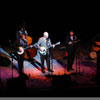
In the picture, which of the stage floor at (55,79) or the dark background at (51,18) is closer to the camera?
the stage floor at (55,79)

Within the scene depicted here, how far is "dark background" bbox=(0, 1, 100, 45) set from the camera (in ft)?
44.0

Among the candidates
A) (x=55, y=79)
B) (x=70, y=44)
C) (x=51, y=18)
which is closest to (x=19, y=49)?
(x=55, y=79)

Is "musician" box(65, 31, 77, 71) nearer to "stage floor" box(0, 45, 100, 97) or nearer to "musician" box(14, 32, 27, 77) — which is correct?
"stage floor" box(0, 45, 100, 97)

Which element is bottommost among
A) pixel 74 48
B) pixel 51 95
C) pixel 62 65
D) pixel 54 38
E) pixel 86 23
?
pixel 51 95

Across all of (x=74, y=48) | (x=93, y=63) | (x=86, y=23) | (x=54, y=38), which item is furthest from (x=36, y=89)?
(x=86, y=23)

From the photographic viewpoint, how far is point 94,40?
8.72m

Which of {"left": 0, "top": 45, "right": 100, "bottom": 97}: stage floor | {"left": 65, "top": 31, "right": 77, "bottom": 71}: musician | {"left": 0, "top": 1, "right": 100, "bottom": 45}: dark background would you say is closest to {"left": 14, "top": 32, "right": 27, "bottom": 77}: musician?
{"left": 0, "top": 45, "right": 100, "bottom": 97}: stage floor

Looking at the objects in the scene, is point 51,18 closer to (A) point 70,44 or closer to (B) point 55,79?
(A) point 70,44

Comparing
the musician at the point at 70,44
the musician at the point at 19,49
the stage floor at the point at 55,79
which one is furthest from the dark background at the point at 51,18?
the musician at the point at 70,44

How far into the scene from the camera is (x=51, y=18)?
15586mm

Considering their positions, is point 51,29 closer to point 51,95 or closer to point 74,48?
point 74,48

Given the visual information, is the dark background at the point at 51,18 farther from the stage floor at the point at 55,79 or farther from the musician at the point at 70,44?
the musician at the point at 70,44

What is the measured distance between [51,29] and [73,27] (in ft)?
6.16

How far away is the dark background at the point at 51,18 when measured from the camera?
528 inches
